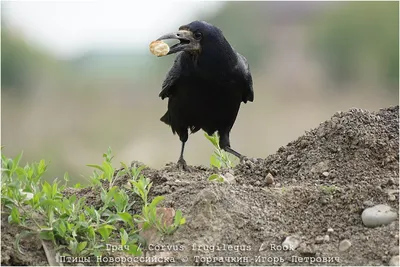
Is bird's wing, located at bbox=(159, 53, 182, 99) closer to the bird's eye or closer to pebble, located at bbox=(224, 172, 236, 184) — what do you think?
the bird's eye

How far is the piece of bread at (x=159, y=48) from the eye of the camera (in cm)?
506

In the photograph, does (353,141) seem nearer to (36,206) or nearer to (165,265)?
(165,265)

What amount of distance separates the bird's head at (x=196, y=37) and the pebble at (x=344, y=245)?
2334mm

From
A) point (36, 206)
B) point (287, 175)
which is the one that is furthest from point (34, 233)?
point (287, 175)

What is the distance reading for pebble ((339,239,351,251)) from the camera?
10.9ft

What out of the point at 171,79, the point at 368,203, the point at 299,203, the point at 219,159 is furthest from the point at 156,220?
the point at 171,79

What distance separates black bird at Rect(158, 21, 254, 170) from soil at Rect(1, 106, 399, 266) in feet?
3.90

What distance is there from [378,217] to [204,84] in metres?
2.37

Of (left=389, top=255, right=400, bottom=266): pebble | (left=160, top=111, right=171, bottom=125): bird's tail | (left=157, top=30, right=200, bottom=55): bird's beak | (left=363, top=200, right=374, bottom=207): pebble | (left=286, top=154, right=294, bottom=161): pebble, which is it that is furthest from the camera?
(left=160, top=111, right=171, bottom=125): bird's tail

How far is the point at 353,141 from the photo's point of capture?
166 inches

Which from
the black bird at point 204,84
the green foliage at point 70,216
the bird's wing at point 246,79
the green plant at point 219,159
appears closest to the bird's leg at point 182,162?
the black bird at point 204,84

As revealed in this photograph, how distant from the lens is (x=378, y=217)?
3.44 m

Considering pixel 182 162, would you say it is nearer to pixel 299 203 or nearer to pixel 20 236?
pixel 299 203

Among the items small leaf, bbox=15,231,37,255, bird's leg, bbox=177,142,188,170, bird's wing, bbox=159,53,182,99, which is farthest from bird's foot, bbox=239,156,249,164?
small leaf, bbox=15,231,37,255
